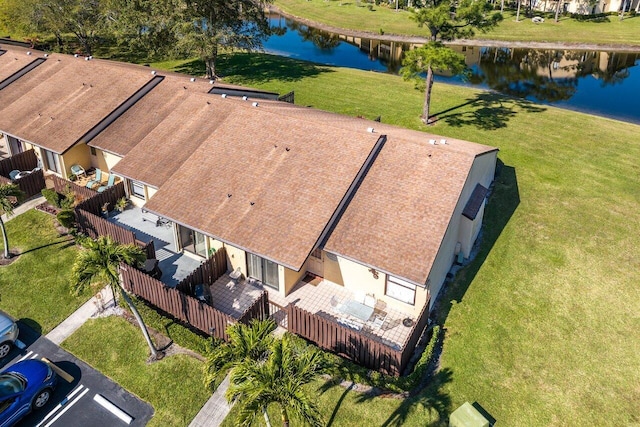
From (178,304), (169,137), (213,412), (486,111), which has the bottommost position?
(213,412)

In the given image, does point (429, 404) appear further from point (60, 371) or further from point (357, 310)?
point (60, 371)

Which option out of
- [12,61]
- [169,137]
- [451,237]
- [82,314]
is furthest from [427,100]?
[12,61]

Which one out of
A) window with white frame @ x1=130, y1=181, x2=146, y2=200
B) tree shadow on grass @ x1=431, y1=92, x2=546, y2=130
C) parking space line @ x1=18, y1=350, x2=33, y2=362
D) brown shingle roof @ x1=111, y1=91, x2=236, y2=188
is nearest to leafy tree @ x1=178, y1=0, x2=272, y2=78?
brown shingle roof @ x1=111, y1=91, x2=236, y2=188

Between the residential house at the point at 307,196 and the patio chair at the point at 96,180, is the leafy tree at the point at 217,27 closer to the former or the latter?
the residential house at the point at 307,196

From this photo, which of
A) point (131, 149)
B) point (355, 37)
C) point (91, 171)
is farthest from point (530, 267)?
point (355, 37)

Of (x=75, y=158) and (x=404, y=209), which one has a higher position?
(x=404, y=209)

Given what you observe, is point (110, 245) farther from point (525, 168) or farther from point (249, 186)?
point (525, 168)
